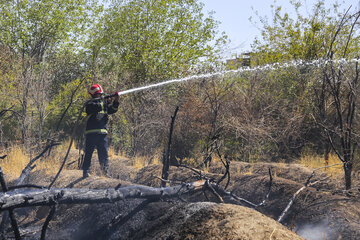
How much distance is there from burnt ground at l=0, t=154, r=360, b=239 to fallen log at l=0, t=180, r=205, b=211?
0.53 ft

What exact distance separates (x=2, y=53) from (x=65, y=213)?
11491 mm

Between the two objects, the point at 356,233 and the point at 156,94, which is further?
the point at 156,94

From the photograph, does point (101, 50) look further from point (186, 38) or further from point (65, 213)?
point (65, 213)

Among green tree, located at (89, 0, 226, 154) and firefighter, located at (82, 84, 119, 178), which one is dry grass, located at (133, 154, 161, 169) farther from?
green tree, located at (89, 0, 226, 154)

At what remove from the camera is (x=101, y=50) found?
20.8 metres

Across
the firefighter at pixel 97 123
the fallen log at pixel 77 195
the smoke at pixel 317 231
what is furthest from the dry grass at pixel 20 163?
the smoke at pixel 317 231

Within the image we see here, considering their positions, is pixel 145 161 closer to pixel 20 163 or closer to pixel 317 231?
pixel 20 163

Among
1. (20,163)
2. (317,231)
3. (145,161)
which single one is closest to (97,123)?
(145,161)

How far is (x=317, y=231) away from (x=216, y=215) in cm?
220

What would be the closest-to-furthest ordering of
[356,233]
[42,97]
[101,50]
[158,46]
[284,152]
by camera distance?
[356,233], [42,97], [284,152], [158,46], [101,50]

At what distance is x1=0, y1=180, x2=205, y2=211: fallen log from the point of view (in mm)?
4355

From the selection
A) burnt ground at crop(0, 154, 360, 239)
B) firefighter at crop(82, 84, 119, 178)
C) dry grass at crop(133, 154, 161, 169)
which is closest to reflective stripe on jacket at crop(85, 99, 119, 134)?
firefighter at crop(82, 84, 119, 178)

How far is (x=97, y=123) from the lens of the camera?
793 centimetres

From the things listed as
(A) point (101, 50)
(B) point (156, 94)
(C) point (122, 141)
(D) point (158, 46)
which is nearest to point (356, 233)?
(B) point (156, 94)
